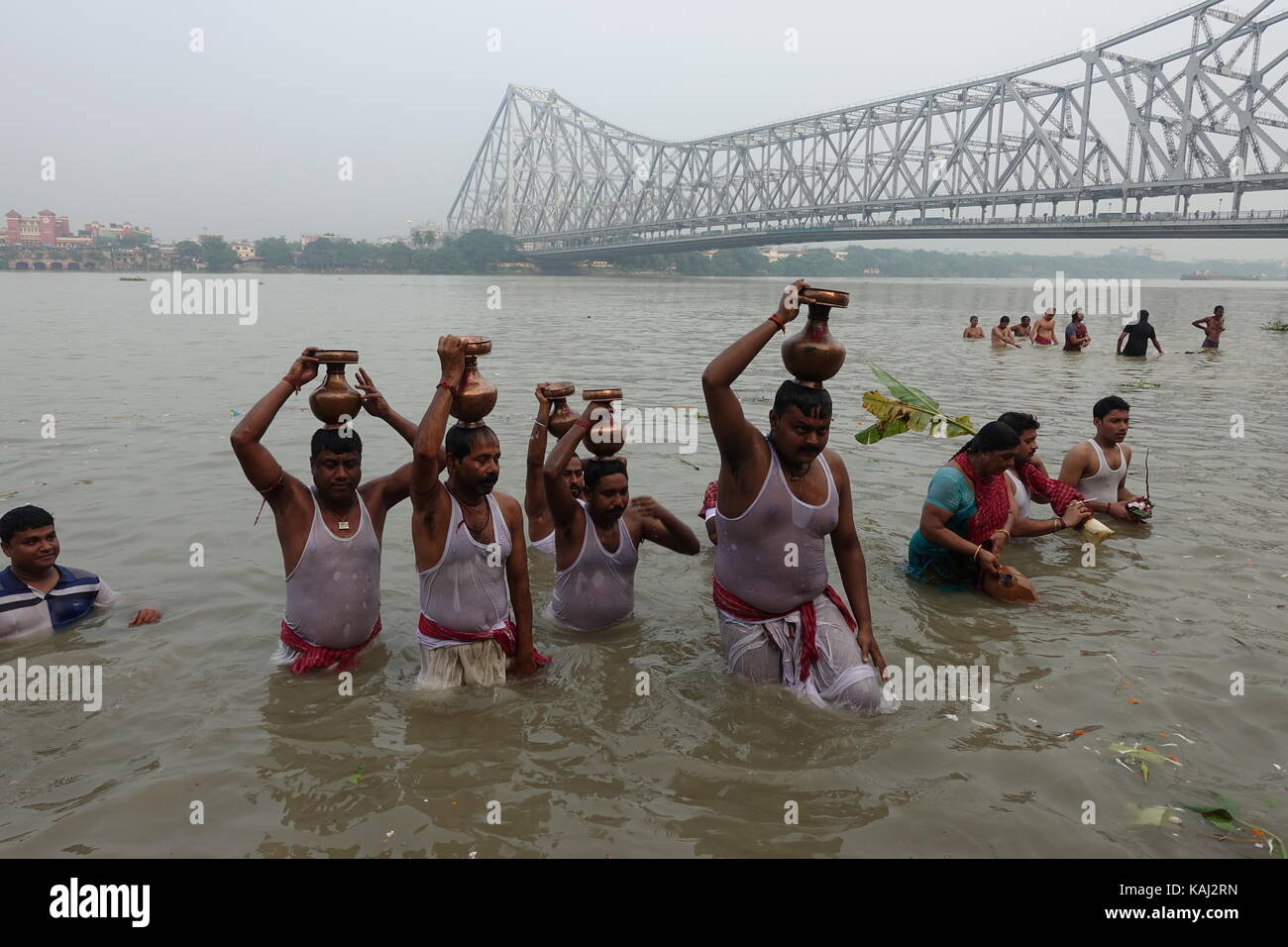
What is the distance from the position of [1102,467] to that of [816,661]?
3.89 metres

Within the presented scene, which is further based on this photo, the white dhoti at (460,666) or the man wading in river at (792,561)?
the white dhoti at (460,666)

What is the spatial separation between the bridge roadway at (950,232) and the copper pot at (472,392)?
52.2m

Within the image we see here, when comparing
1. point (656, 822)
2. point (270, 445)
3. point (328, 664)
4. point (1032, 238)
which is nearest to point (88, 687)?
point (328, 664)

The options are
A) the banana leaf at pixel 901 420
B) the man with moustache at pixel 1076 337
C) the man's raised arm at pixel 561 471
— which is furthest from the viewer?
the man with moustache at pixel 1076 337

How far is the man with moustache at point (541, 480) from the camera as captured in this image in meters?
4.70

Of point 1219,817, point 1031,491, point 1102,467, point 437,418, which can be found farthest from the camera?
point 1102,467

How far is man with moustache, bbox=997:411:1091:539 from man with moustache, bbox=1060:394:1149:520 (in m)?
0.44

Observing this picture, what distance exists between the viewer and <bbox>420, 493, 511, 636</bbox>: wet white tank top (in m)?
3.91

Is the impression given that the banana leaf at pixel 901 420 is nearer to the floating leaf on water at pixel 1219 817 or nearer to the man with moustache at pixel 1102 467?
the man with moustache at pixel 1102 467

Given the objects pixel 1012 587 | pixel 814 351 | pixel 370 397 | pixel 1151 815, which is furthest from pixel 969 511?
pixel 370 397

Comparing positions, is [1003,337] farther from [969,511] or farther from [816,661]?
[816,661]

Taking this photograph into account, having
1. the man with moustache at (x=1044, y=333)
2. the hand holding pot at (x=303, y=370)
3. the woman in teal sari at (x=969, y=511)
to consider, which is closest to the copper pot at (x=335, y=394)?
the hand holding pot at (x=303, y=370)

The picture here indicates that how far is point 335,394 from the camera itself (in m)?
3.78
